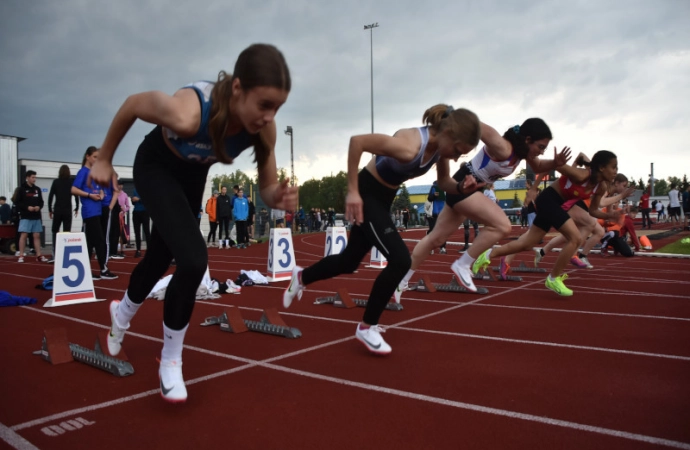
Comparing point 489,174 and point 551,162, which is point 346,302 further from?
point 551,162

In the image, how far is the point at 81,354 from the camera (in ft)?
10.5

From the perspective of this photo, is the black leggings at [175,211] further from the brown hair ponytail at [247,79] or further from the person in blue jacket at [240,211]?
the person in blue jacket at [240,211]

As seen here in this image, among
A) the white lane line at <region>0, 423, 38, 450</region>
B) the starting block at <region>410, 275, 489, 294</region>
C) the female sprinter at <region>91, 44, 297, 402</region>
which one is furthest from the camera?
the starting block at <region>410, 275, 489, 294</region>

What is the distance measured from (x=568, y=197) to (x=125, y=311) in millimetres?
5152

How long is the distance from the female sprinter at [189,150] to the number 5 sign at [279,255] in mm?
4621

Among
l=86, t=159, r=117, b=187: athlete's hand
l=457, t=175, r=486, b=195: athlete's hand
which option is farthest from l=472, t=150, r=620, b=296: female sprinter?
l=86, t=159, r=117, b=187: athlete's hand

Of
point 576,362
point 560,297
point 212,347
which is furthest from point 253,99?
point 560,297

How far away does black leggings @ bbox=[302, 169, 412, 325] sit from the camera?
3.37 metres

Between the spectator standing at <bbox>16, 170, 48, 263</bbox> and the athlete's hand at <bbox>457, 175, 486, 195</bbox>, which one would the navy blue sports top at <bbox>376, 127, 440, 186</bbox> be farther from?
the spectator standing at <bbox>16, 170, 48, 263</bbox>

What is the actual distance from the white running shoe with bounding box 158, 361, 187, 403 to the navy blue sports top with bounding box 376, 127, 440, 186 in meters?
1.94

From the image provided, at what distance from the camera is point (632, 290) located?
631 cm

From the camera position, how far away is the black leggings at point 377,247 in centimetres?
337

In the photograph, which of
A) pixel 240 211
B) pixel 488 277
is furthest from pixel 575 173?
pixel 240 211

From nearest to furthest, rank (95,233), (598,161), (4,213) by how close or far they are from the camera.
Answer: (598,161)
(95,233)
(4,213)
